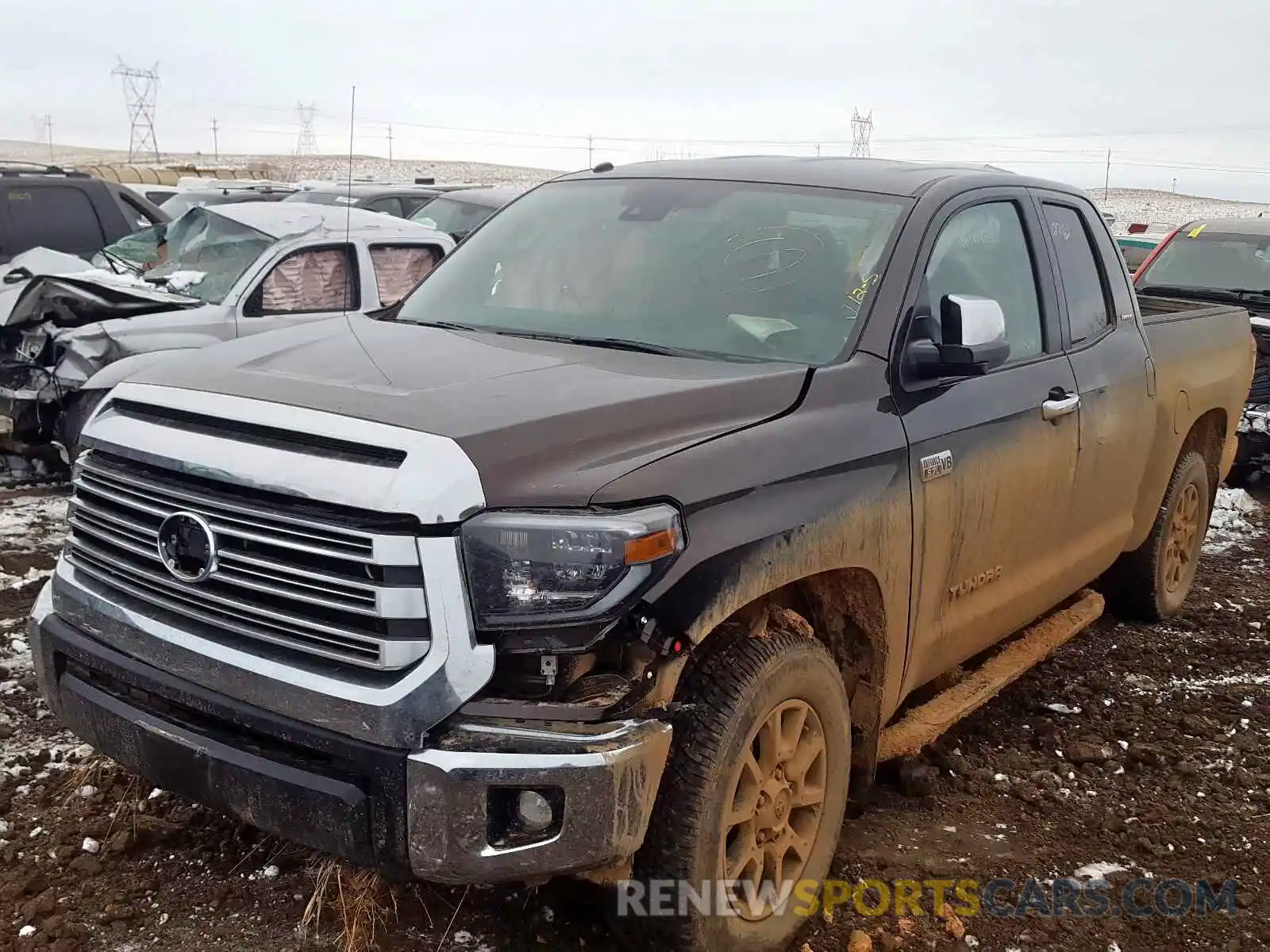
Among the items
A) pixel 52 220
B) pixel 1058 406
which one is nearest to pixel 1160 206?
pixel 52 220

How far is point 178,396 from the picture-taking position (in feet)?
9.28

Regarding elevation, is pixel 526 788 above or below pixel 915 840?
above

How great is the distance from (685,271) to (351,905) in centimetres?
201

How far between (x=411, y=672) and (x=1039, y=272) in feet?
9.56

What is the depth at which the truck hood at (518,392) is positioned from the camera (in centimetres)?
251

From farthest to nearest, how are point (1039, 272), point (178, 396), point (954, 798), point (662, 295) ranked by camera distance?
point (1039, 272) → point (954, 798) → point (662, 295) → point (178, 396)

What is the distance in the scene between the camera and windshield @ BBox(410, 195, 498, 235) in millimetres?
13039

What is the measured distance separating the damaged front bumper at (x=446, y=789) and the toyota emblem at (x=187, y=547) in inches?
10.3

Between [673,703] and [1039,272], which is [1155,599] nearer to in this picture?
[1039,272]

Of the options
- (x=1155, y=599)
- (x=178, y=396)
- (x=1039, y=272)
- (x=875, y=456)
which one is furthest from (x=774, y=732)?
(x=1155, y=599)

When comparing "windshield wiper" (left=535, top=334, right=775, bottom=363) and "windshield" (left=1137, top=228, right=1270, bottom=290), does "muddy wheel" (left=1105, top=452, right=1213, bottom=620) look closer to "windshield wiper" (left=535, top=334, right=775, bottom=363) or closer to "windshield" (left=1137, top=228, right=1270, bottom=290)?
"windshield wiper" (left=535, top=334, right=775, bottom=363)

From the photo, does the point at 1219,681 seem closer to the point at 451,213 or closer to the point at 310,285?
the point at 310,285

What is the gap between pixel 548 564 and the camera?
240cm

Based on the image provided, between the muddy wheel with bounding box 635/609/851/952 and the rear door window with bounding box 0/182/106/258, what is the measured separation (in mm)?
9485
